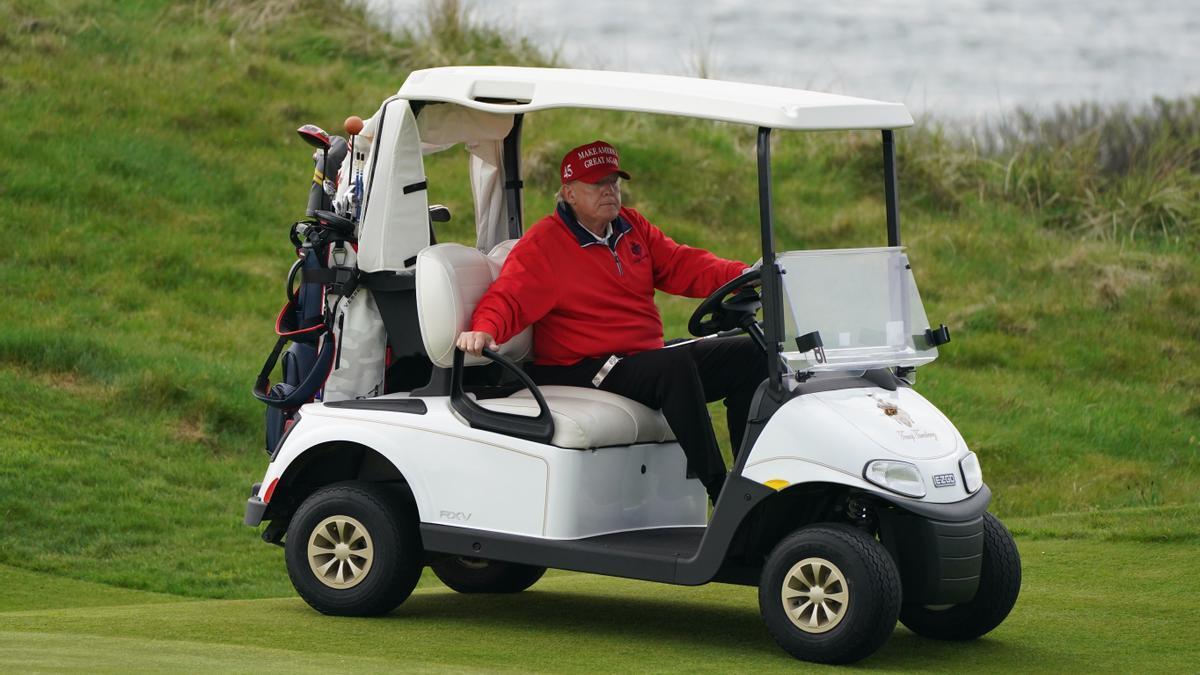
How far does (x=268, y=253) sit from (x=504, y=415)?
7492 mm

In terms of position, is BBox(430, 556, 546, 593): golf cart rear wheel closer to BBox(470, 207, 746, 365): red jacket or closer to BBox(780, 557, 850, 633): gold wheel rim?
BBox(470, 207, 746, 365): red jacket

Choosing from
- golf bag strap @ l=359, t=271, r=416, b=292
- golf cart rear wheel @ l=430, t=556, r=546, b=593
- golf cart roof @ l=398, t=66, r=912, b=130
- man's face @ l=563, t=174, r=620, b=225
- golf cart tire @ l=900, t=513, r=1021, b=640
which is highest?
golf cart roof @ l=398, t=66, r=912, b=130

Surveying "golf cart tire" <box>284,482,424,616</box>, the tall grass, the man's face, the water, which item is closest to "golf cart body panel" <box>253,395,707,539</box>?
"golf cart tire" <box>284,482,424,616</box>

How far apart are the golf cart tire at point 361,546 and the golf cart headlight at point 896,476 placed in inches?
69.3

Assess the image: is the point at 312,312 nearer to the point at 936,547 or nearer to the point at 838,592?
the point at 838,592

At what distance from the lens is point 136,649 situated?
563 cm

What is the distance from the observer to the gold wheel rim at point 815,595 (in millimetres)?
5824

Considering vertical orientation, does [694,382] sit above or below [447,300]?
below

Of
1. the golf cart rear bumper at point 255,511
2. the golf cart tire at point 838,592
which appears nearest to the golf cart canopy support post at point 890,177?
the golf cart tire at point 838,592

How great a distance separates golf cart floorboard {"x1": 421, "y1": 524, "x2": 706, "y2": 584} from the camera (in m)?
6.16

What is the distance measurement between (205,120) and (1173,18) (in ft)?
82.3

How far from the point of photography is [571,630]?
21.5 ft

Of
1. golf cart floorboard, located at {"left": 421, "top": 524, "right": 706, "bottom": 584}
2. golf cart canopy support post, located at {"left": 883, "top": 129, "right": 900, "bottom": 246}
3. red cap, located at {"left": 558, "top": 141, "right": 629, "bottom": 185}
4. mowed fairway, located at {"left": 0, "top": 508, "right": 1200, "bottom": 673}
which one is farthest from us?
red cap, located at {"left": 558, "top": 141, "right": 629, "bottom": 185}

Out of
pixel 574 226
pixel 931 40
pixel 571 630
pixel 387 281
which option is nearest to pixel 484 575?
pixel 571 630
